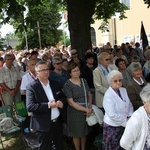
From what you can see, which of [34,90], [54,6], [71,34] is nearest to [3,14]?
[71,34]

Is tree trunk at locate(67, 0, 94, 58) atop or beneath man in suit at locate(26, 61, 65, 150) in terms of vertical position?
atop

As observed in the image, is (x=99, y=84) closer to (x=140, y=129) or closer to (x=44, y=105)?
(x=44, y=105)

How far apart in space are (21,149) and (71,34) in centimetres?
395

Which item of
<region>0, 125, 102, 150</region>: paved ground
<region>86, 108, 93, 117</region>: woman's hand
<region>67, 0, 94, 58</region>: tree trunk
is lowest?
<region>0, 125, 102, 150</region>: paved ground

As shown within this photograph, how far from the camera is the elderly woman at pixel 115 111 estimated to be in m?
3.56

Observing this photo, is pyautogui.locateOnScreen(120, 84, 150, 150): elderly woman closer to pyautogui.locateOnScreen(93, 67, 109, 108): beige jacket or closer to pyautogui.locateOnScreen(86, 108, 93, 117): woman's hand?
pyautogui.locateOnScreen(86, 108, 93, 117): woman's hand

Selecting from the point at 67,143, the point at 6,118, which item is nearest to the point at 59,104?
the point at 67,143

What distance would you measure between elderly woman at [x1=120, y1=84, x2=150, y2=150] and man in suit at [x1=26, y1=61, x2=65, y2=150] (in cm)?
124

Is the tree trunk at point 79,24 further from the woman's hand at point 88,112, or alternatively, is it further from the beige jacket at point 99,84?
the woman's hand at point 88,112

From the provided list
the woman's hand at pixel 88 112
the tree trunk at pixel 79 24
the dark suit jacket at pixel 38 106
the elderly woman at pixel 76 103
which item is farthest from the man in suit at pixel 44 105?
the tree trunk at pixel 79 24

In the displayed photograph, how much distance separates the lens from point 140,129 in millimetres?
2576

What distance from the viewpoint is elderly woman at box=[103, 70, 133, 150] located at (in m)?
3.56

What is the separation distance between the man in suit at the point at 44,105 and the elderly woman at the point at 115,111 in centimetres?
71

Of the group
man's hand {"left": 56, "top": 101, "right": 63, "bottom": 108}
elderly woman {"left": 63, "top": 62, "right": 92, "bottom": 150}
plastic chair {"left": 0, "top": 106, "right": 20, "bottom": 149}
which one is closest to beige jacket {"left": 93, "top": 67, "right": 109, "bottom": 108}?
elderly woman {"left": 63, "top": 62, "right": 92, "bottom": 150}
